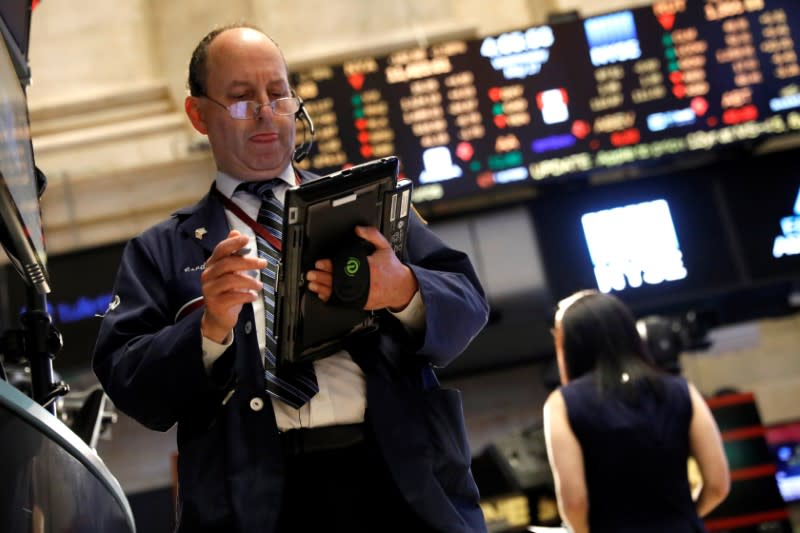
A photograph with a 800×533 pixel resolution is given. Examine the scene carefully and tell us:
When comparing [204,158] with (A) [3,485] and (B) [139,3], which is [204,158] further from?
(A) [3,485]

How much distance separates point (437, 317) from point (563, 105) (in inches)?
160

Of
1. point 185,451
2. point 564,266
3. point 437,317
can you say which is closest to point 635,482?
point 437,317

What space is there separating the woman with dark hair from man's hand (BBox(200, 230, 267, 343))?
169cm

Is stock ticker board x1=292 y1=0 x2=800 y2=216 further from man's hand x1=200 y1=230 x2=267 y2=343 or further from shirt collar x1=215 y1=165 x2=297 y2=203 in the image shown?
man's hand x1=200 y1=230 x2=267 y2=343

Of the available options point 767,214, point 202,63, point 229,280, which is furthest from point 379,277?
point 767,214

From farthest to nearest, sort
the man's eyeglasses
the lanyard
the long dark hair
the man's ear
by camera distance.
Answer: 1. the long dark hair
2. the man's ear
3. the man's eyeglasses
4. the lanyard

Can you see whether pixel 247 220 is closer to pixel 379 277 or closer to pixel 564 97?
pixel 379 277

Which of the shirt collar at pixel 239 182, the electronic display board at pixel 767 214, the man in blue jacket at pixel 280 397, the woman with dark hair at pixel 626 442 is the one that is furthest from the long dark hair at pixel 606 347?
the electronic display board at pixel 767 214

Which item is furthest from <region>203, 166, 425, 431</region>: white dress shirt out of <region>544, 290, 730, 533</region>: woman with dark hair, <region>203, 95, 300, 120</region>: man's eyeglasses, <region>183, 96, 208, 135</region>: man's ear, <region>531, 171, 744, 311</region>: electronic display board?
<region>531, 171, 744, 311</region>: electronic display board

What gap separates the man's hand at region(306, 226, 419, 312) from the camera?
144cm

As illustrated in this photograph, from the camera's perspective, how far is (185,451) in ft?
5.02

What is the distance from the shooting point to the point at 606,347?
3.00 meters

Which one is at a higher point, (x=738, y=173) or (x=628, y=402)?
(x=738, y=173)

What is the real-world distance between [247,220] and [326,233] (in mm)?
332
